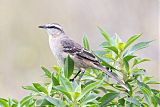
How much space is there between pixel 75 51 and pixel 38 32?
4059mm

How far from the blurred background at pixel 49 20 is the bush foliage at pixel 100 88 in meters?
4.64

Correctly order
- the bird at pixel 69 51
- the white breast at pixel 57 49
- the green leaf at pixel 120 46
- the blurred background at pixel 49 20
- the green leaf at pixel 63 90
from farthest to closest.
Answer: the blurred background at pixel 49 20, the white breast at pixel 57 49, the bird at pixel 69 51, the green leaf at pixel 120 46, the green leaf at pixel 63 90

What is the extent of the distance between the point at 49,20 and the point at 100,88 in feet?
19.2

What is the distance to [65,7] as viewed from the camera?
27.3ft

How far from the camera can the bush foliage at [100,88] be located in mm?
2258

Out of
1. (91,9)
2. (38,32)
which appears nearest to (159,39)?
(91,9)

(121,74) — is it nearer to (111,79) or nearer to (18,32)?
(111,79)

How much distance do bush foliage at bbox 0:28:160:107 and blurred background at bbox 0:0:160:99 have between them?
464 centimetres

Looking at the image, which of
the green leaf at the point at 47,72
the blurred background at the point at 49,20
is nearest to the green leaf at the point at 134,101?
the green leaf at the point at 47,72

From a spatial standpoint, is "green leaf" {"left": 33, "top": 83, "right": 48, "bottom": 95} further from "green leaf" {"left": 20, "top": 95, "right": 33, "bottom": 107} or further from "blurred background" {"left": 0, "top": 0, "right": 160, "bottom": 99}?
"blurred background" {"left": 0, "top": 0, "right": 160, "bottom": 99}

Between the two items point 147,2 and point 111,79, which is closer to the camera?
point 111,79

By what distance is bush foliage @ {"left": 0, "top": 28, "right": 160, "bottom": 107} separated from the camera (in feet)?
7.41

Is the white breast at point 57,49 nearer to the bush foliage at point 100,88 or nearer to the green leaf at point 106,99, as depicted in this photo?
the bush foliage at point 100,88

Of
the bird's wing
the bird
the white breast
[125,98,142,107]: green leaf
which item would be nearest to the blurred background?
the bird
